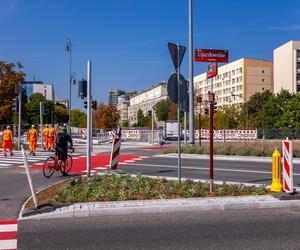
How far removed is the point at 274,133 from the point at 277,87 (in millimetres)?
68243

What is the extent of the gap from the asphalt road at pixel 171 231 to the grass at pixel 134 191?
1.41 m

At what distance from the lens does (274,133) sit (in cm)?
5231

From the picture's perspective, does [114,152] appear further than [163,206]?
Yes

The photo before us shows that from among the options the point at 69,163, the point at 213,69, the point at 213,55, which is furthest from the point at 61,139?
the point at 213,69

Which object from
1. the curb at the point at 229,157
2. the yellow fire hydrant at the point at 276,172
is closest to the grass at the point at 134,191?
the yellow fire hydrant at the point at 276,172

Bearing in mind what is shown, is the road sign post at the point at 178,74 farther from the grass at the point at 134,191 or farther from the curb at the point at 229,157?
the curb at the point at 229,157

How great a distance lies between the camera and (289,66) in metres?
110

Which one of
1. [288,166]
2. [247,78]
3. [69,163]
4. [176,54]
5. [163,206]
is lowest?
[163,206]

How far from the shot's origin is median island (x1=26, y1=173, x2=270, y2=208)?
940 centimetres

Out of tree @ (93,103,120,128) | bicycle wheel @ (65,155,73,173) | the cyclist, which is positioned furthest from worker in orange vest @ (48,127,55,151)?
tree @ (93,103,120,128)

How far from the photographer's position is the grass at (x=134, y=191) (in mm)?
9430

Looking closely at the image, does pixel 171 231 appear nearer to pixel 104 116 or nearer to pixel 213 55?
pixel 213 55

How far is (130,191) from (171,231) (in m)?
3.15

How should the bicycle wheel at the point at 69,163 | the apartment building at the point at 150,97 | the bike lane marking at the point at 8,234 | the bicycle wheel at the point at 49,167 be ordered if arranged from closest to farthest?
the bike lane marking at the point at 8,234 < the bicycle wheel at the point at 49,167 < the bicycle wheel at the point at 69,163 < the apartment building at the point at 150,97
